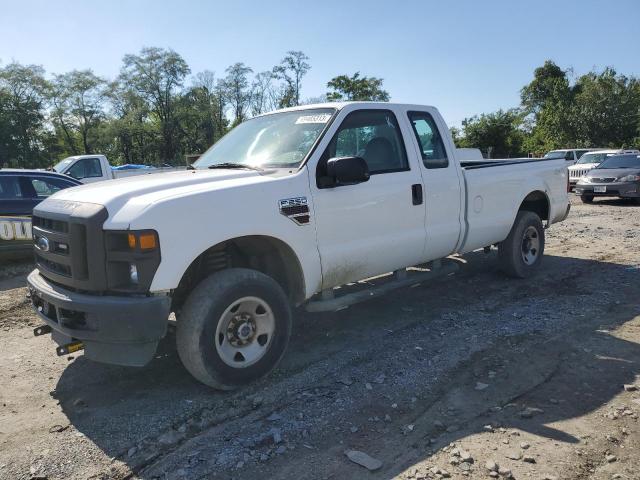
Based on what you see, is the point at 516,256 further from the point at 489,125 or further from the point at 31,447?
the point at 489,125

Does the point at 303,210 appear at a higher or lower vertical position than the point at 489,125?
lower

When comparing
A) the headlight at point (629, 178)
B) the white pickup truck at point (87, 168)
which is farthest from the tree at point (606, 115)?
the white pickup truck at point (87, 168)

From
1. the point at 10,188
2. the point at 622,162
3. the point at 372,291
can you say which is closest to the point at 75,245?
the point at 372,291

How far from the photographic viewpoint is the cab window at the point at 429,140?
17.0 feet

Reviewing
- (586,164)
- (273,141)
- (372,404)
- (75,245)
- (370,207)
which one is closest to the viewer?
(75,245)

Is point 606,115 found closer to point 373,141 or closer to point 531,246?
point 531,246

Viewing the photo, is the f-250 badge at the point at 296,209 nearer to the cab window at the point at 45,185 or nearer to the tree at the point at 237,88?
the cab window at the point at 45,185

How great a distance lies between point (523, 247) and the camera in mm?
6820

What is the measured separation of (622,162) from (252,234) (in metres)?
16.2

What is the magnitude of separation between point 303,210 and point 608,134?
45.5m

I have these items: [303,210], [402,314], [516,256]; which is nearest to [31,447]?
[303,210]

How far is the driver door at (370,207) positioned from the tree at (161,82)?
5517 centimetres

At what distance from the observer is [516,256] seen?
650 centimetres

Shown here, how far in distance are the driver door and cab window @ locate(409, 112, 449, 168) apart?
238 mm
